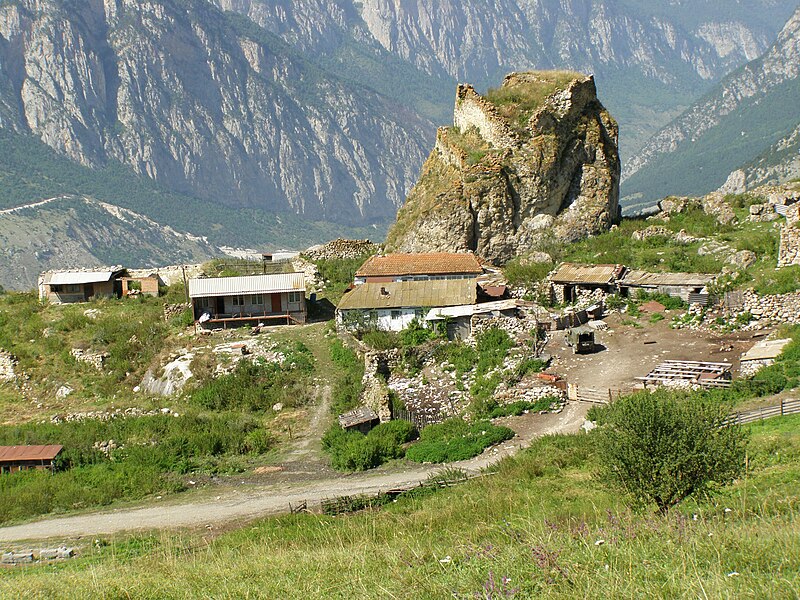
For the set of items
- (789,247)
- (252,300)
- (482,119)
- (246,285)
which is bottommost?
(252,300)

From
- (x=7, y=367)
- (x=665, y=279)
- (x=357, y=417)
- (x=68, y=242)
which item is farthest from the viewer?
(x=68, y=242)

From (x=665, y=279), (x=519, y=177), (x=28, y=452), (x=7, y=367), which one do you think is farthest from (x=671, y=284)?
(x=7, y=367)

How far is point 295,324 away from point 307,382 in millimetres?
8081

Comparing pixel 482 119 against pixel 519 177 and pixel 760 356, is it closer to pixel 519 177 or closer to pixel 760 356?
pixel 519 177

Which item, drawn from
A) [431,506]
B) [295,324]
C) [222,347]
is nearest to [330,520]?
[431,506]

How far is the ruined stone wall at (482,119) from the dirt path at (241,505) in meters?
28.2

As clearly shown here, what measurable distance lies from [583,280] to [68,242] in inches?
6066

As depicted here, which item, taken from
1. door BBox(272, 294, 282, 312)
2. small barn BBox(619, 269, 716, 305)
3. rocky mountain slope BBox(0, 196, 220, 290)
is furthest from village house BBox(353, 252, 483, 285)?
rocky mountain slope BBox(0, 196, 220, 290)

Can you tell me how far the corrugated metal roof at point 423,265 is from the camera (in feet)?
144

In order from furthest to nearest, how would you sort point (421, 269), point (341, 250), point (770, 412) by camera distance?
point (341, 250) < point (421, 269) < point (770, 412)

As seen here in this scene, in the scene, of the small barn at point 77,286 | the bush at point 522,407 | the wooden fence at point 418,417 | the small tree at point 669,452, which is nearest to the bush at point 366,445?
the wooden fence at point 418,417

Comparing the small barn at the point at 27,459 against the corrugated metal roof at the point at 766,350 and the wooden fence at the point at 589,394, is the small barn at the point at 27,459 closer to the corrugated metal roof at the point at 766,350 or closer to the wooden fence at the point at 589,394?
the wooden fence at the point at 589,394

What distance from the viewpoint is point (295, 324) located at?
1607 inches

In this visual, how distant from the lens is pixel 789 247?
36406 millimetres
